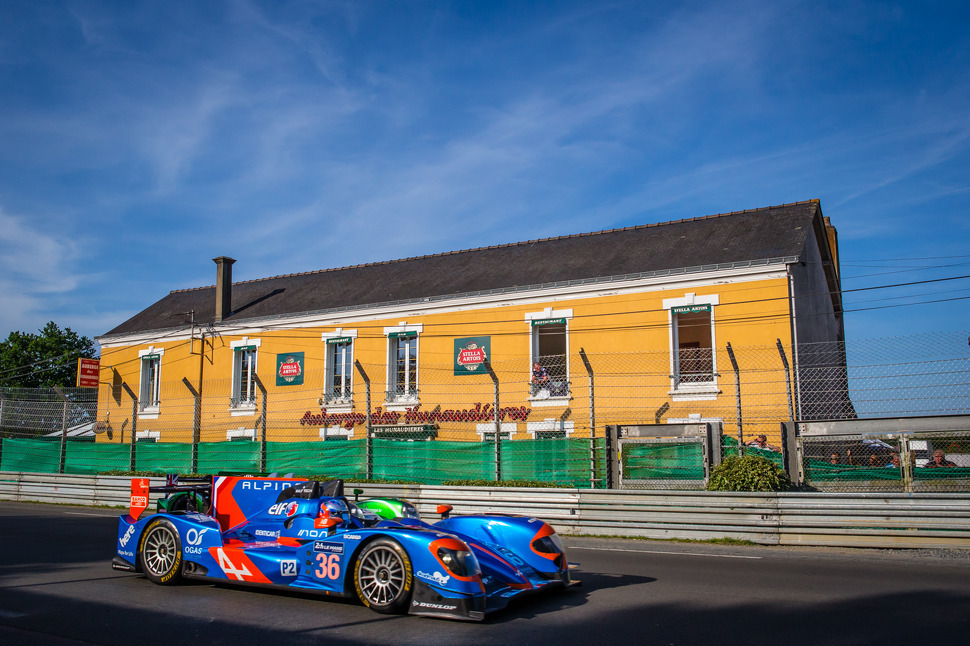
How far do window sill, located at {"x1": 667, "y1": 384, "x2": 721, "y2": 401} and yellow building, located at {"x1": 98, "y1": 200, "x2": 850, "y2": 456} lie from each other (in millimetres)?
35

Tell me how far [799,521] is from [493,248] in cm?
1689

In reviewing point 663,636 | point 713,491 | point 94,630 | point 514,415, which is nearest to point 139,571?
point 94,630

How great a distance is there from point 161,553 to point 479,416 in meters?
13.6

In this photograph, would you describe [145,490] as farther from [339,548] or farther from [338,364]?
[338,364]

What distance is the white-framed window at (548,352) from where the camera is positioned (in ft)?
65.5

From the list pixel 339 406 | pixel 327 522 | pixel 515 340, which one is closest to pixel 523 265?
pixel 515 340

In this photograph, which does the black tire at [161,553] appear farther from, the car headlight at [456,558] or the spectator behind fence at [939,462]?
the spectator behind fence at [939,462]

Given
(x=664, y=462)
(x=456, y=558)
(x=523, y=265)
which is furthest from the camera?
(x=523, y=265)

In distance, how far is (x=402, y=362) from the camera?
22984 millimetres

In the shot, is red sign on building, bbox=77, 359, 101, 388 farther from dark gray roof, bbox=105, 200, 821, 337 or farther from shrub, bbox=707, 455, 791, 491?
shrub, bbox=707, 455, 791, 491

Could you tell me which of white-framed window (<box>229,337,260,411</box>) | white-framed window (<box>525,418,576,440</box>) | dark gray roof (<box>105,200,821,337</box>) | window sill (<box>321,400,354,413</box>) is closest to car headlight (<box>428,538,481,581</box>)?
white-framed window (<box>525,418,576,440</box>)

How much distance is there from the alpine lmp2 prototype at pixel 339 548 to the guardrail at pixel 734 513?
2.19 metres

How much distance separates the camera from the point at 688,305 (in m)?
18.8

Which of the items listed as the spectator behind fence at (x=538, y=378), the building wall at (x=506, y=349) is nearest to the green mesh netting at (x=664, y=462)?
the building wall at (x=506, y=349)
